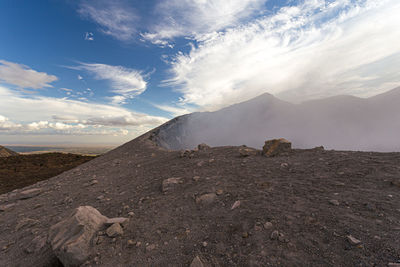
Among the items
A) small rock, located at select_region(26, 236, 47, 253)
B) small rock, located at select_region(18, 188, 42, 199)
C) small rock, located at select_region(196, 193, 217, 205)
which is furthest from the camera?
small rock, located at select_region(18, 188, 42, 199)

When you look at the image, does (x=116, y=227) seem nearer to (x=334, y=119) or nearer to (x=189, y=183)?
(x=189, y=183)

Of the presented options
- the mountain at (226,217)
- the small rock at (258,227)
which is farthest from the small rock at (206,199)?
the small rock at (258,227)

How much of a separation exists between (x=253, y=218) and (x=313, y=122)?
129 metres

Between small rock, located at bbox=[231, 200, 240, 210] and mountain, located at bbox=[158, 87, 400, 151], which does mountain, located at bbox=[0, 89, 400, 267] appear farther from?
mountain, located at bbox=[158, 87, 400, 151]

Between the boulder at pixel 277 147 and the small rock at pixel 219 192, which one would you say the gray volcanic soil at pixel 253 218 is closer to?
the small rock at pixel 219 192

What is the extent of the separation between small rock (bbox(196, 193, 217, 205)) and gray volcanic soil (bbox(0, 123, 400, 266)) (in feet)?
0.55

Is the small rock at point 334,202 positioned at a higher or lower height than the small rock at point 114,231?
higher

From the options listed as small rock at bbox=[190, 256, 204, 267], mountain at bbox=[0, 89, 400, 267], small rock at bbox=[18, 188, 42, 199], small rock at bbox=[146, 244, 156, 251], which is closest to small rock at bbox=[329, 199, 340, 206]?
mountain at bbox=[0, 89, 400, 267]

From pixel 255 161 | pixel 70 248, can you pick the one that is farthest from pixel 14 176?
pixel 255 161

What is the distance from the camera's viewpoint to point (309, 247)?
2.86m

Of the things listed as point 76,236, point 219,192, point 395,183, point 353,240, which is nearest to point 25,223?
point 76,236

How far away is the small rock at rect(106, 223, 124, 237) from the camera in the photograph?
3.91 meters

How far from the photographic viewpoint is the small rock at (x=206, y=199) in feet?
16.2

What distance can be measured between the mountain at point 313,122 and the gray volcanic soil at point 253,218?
206ft
